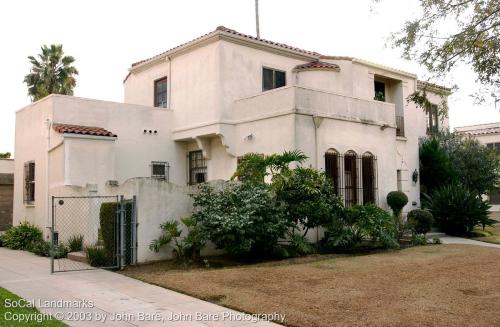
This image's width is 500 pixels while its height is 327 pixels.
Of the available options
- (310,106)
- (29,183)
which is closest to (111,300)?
(310,106)

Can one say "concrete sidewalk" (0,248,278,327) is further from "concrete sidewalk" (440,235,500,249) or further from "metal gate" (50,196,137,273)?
"concrete sidewalk" (440,235,500,249)

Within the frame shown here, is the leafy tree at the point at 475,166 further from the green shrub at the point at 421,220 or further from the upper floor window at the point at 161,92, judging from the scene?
the upper floor window at the point at 161,92

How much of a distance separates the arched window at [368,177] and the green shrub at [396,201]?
67 centimetres

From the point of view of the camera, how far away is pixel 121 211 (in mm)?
11539

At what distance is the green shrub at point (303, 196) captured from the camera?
13.4 m

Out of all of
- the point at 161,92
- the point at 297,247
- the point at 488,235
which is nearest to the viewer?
the point at 297,247

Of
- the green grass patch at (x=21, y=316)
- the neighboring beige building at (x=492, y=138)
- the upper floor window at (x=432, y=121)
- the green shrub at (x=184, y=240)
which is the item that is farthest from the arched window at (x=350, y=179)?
the neighboring beige building at (x=492, y=138)

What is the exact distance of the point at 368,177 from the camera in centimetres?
1767

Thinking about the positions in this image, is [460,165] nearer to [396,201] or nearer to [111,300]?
[396,201]

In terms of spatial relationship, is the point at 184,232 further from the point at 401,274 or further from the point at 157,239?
the point at 401,274

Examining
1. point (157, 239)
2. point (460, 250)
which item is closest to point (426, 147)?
point (460, 250)

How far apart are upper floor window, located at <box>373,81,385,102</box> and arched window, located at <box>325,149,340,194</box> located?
592 cm

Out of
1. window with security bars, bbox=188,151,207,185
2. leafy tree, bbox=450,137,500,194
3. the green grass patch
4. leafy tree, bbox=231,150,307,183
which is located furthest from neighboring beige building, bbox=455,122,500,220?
the green grass patch

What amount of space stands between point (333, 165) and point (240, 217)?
18.0 feet
